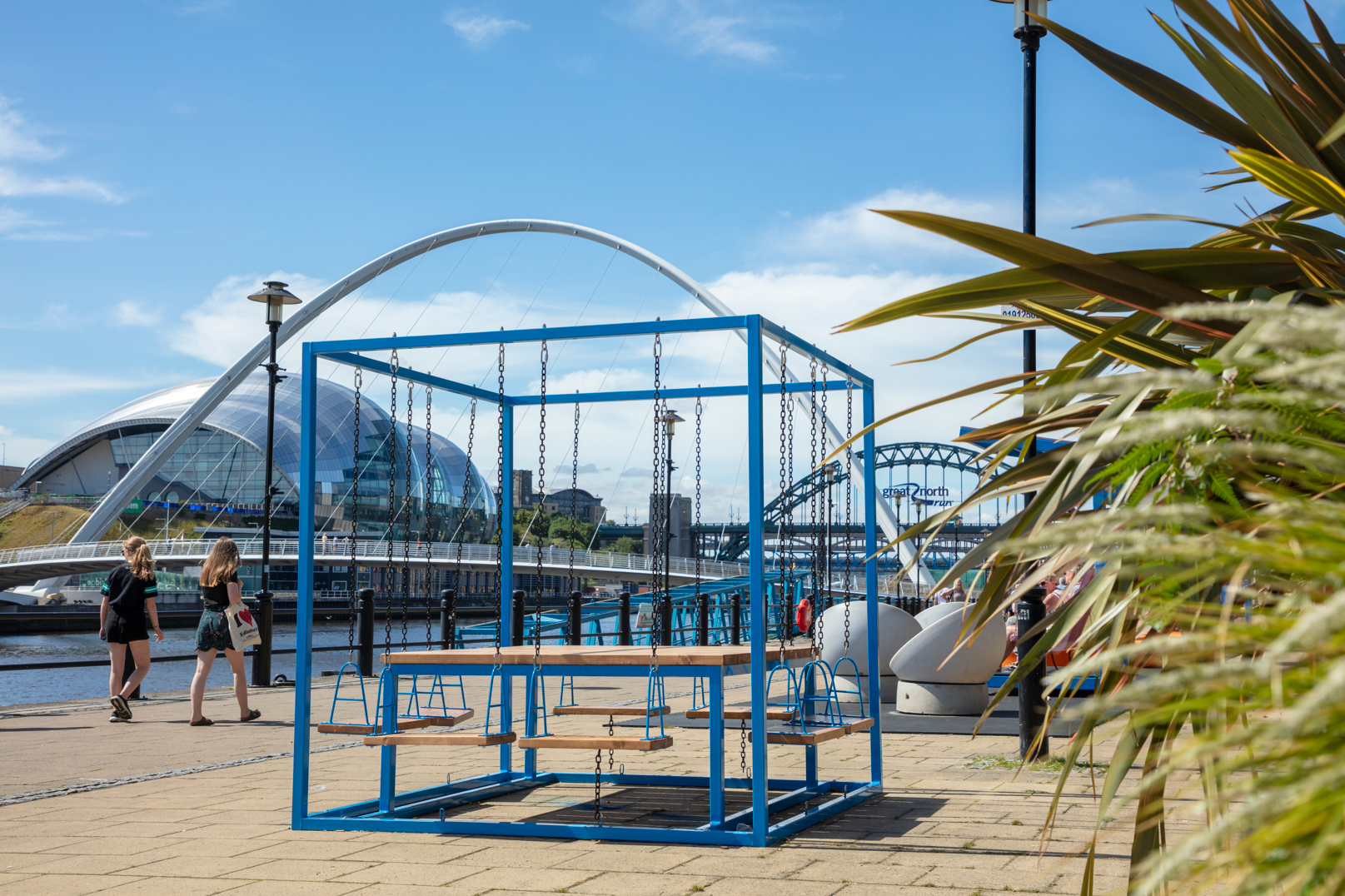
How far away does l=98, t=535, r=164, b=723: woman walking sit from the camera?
10508mm

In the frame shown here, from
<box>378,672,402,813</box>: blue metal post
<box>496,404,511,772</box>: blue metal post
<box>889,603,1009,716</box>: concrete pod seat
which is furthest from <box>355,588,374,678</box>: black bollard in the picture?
<box>378,672,402,813</box>: blue metal post

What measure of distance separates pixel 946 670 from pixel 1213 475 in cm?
897

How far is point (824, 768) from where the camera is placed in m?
7.98

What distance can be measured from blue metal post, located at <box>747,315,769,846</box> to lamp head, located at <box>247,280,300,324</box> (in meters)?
12.5

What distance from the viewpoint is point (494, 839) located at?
562 cm

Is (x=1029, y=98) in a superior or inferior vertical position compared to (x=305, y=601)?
superior

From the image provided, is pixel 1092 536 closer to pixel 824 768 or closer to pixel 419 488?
pixel 824 768

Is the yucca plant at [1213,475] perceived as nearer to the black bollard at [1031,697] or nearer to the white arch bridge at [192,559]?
the black bollard at [1031,697]

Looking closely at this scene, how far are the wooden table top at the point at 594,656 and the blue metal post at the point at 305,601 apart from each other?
42 cm

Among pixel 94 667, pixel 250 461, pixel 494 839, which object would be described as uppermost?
pixel 250 461

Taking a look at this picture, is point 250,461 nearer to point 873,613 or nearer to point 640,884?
point 873,613

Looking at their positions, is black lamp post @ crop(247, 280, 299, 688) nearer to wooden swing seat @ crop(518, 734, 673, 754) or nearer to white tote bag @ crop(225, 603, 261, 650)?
white tote bag @ crop(225, 603, 261, 650)

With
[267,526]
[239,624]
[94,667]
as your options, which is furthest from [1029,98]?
[94,667]

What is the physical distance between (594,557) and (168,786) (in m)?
48.5
